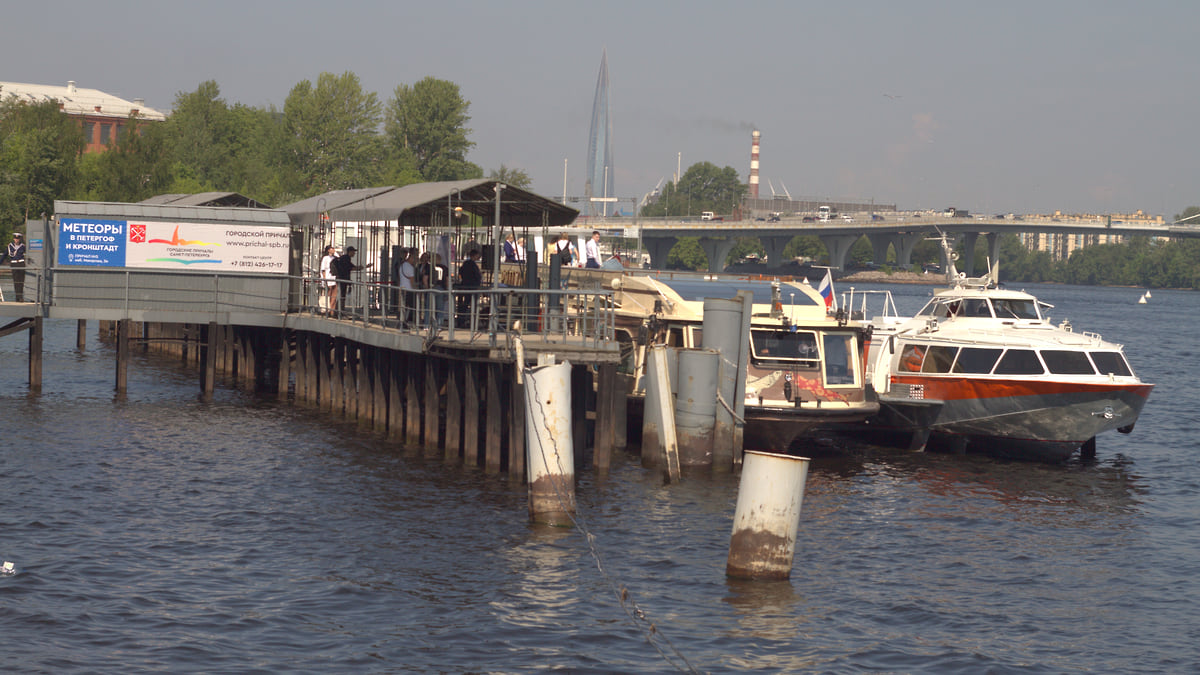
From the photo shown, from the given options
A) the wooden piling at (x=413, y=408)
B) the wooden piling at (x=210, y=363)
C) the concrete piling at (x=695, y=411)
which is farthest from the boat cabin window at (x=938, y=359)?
the wooden piling at (x=210, y=363)

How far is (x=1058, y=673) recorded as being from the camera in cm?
1429

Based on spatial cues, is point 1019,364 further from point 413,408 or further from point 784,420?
point 413,408

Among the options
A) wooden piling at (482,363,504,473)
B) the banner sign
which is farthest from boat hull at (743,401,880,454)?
the banner sign

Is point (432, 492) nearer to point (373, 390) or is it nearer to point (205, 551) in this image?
point (205, 551)

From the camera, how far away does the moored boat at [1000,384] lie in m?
26.4

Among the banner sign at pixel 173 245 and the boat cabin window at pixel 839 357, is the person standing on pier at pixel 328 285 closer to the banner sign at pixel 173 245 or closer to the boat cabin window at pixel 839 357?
the banner sign at pixel 173 245

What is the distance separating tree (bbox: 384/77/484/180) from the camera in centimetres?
11556

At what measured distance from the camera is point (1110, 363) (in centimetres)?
2688

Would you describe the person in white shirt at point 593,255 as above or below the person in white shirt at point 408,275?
above

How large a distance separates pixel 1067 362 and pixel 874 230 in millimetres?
103411

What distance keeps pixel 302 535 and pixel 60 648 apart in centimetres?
509

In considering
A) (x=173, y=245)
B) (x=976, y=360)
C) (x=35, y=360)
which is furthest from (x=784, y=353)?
(x=35, y=360)

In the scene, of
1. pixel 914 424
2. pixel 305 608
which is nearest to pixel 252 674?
pixel 305 608

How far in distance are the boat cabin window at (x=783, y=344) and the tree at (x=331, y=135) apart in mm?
81868
